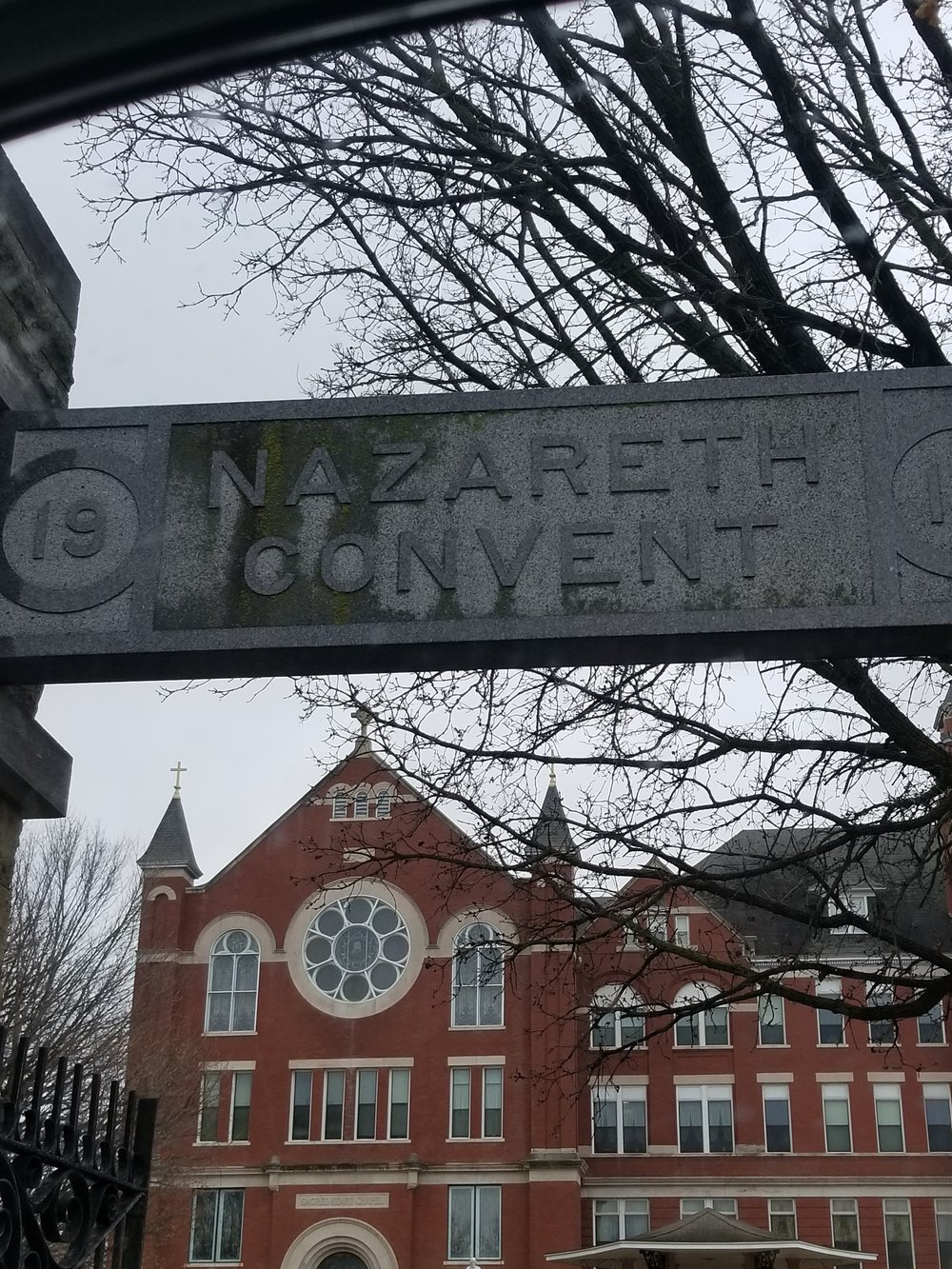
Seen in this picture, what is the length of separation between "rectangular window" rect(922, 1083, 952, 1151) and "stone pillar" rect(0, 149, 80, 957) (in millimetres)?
34298

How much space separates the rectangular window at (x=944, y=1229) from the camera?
110 ft

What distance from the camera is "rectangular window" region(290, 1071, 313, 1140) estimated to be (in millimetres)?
34594

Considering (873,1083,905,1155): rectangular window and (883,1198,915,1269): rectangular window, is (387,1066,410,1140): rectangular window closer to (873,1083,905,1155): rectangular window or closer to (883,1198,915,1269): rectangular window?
(873,1083,905,1155): rectangular window

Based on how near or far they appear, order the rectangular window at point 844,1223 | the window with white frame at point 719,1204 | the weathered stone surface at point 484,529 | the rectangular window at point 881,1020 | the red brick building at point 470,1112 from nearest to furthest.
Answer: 1. the weathered stone surface at point 484,529
2. the rectangular window at point 881,1020
3. the red brick building at point 470,1112
4. the rectangular window at point 844,1223
5. the window with white frame at point 719,1204

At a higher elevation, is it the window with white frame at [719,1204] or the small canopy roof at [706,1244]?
the window with white frame at [719,1204]

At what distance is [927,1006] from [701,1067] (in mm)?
29011

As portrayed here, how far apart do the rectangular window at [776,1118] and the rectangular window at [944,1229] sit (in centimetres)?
358

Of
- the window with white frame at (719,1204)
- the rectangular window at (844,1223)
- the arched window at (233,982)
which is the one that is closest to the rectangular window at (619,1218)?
the window with white frame at (719,1204)

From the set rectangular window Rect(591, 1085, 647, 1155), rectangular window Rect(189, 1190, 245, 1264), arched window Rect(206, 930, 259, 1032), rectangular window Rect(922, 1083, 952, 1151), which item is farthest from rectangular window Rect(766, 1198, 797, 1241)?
arched window Rect(206, 930, 259, 1032)


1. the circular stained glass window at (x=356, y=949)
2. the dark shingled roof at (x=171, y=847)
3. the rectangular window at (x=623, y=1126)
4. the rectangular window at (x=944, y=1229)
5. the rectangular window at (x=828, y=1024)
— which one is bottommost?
the rectangular window at (x=944, y=1229)

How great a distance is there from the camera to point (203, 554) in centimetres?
375

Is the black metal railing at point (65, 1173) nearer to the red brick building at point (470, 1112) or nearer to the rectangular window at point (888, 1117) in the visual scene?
the red brick building at point (470, 1112)

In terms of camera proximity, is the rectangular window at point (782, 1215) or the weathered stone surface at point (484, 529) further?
the rectangular window at point (782, 1215)

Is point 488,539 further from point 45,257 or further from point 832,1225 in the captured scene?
point 832,1225
